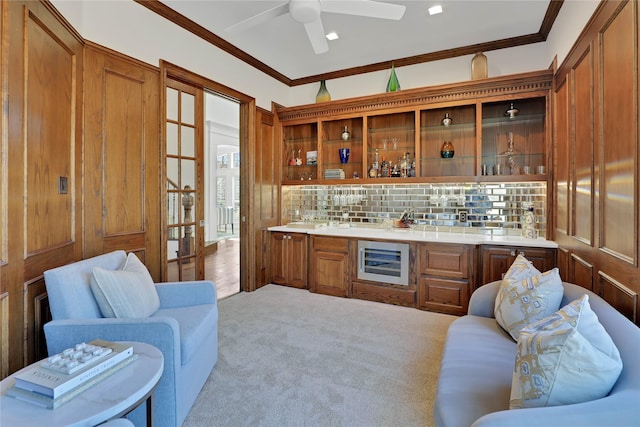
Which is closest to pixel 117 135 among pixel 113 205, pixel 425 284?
pixel 113 205

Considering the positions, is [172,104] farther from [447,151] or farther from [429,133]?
[447,151]

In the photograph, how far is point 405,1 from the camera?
10.1ft

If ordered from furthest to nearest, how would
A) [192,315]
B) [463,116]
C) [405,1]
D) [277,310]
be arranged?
[463,116] < [277,310] < [405,1] < [192,315]

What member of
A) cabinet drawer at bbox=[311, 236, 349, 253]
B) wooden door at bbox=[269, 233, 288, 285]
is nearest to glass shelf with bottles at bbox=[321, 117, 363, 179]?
cabinet drawer at bbox=[311, 236, 349, 253]

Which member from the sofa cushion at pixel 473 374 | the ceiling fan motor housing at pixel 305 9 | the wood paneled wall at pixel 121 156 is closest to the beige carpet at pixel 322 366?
the sofa cushion at pixel 473 374

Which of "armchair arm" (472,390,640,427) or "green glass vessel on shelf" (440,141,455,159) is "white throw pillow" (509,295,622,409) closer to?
"armchair arm" (472,390,640,427)

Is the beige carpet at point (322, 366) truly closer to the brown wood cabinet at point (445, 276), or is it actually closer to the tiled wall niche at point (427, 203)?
the brown wood cabinet at point (445, 276)

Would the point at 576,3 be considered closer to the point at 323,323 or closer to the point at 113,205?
the point at 323,323

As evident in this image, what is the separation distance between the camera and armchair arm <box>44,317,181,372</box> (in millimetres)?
1655

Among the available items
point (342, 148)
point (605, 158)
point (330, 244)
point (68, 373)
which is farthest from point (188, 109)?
point (605, 158)

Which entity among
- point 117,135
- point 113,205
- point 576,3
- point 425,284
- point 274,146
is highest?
point 576,3

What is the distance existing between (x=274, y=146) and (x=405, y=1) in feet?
8.38

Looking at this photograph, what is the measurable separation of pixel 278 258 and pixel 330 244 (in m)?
0.89

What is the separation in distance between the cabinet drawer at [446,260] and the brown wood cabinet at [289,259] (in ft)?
5.26
